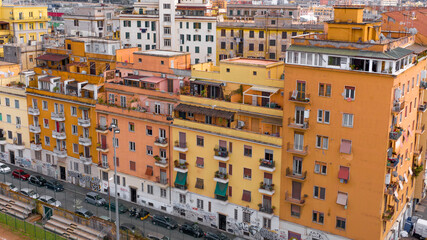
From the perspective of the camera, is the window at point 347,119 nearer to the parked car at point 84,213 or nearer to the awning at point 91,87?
the parked car at point 84,213

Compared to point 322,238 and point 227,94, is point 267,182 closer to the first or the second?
point 322,238

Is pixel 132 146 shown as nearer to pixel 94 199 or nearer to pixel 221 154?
pixel 94 199

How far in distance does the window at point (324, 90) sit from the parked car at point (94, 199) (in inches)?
1392

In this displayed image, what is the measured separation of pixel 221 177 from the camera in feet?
192

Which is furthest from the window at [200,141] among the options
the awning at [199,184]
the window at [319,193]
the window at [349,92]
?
the window at [349,92]

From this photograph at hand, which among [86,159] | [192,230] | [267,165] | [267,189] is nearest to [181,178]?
[192,230]

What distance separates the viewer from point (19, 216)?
213 ft

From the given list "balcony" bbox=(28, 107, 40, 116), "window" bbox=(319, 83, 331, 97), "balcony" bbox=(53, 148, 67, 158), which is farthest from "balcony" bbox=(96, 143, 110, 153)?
"window" bbox=(319, 83, 331, 97)

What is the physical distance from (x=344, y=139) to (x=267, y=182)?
11.0 m

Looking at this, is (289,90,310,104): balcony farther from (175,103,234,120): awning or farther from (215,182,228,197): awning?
(215,182,228,197): awning

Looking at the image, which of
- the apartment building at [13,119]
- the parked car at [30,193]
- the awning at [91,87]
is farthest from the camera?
the apartment building at [13,119]

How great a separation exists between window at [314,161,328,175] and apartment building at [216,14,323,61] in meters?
36.5

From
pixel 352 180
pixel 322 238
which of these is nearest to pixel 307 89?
pixel 352 180

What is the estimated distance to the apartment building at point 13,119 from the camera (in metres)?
77.9
